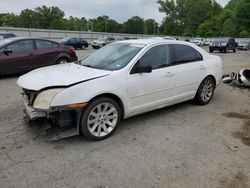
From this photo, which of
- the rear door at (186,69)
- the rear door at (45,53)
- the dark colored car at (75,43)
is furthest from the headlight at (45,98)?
the dark colored car at (75,43)

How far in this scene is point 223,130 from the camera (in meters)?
4.61

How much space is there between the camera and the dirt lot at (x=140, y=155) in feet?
10.2

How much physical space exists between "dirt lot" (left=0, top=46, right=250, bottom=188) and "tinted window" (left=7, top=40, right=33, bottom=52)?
4.53m

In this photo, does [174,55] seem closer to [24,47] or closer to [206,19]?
[24,47]

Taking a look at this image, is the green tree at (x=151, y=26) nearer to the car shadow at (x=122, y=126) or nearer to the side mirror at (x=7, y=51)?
the side mirror at (x=7, y=51)

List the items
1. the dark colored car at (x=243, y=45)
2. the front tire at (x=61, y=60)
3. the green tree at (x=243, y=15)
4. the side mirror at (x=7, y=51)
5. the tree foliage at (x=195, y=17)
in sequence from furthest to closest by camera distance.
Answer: the tree foliage at (x=195, y=17) < the green tree at (x=243, y=15) < the dark colored car at (x=243, y=45) < the front tire at (x=61, y=60) < the side mirror at (x=7, y=51)

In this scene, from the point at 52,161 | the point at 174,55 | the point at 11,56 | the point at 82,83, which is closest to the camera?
the point at 52,161

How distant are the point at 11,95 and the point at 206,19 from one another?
8933 centimetres

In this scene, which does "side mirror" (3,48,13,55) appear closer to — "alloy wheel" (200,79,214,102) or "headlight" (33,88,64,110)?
"headlight" (33,88,64,110)

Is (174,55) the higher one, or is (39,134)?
(174,55)

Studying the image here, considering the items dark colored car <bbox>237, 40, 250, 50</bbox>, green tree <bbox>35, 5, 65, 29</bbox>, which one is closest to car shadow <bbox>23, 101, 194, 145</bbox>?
dark colored car <bbox>237, 40, 250, 50</bbox>

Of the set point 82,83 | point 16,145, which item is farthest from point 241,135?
point 16,145

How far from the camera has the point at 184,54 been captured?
551 centimetres

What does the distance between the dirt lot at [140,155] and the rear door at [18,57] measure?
4168mm
